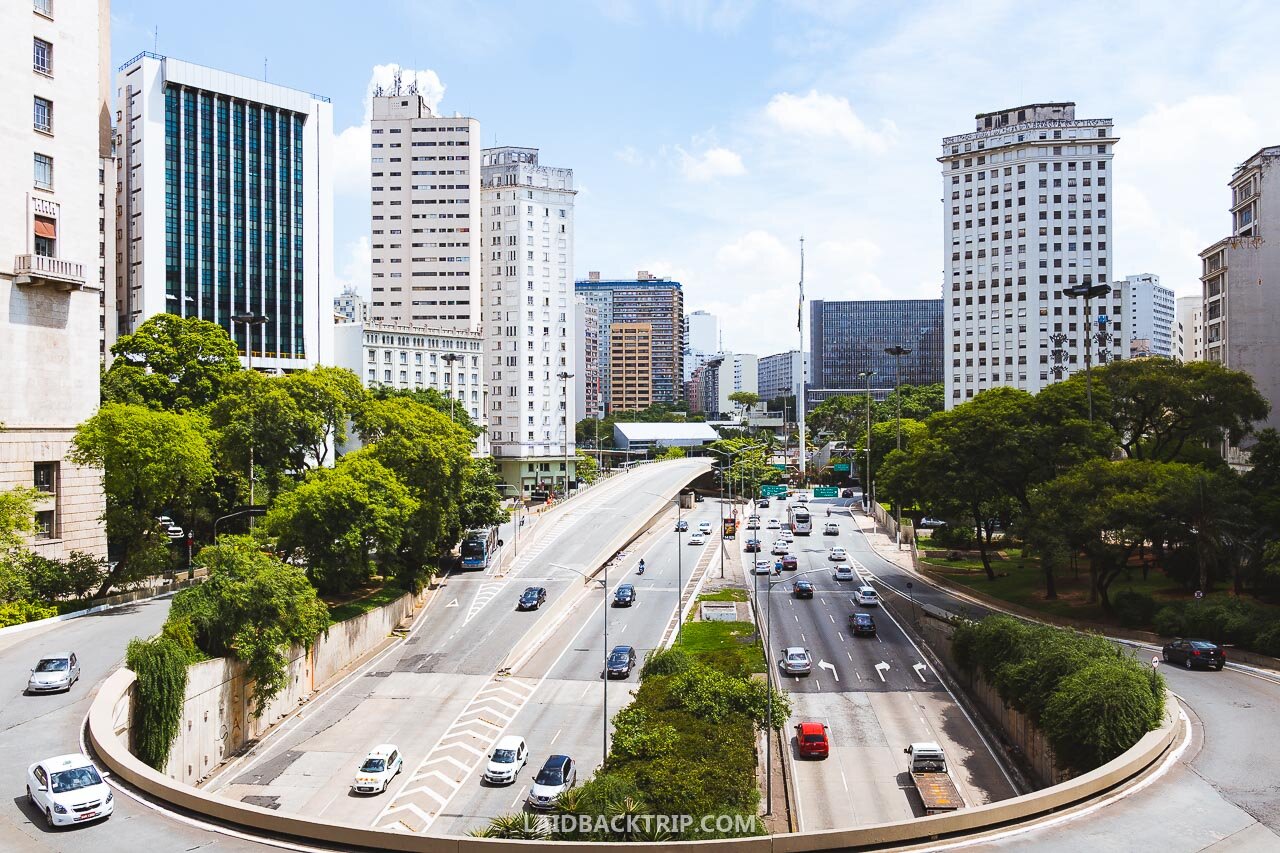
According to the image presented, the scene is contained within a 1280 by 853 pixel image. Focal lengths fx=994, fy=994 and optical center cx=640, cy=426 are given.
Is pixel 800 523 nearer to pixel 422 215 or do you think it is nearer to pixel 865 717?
pixel 865 717

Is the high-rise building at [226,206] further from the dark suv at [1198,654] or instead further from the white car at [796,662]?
the dark suv at [1198,654]

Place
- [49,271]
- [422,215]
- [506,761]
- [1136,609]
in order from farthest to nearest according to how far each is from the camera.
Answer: [422,215] → [1136,609] → [49,271] → [506,761]

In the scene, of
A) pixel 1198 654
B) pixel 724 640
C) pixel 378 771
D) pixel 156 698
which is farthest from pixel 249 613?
pixel 1198 654

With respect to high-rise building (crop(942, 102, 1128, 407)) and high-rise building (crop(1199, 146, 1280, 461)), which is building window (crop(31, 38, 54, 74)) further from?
high-rise building (crop(942, 102, 1128, 407))

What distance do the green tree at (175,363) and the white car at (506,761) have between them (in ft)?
135

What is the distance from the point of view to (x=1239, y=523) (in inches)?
2089

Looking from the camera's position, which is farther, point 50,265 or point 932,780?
point 50,265

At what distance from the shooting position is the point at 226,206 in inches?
4606

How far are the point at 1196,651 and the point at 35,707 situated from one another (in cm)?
4756

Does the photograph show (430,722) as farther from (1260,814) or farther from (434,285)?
(434,285)

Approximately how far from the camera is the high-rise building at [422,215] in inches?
6019

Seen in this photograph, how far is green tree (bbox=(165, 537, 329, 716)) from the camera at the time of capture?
42.5 meters

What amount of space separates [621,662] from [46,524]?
31.0 m

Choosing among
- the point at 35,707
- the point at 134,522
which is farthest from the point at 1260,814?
the point at 134,522
